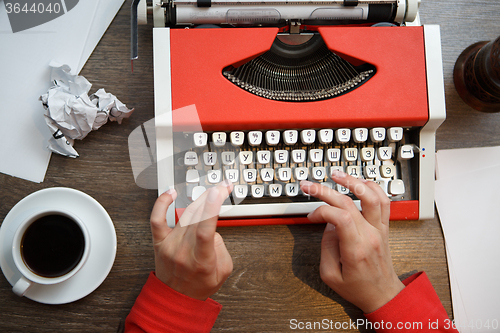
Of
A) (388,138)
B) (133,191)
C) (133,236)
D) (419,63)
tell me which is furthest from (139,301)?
(419,63)

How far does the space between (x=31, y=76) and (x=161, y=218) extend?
601 millimetres

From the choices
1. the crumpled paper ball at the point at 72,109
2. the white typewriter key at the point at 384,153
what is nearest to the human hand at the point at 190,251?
the crumpled paper ball at the point at 72,109

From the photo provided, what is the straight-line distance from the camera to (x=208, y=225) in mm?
655

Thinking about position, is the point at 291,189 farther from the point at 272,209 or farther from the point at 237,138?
the point at 237,138

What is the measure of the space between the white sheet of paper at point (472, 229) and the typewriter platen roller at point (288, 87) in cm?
13

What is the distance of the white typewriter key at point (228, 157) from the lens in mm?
858

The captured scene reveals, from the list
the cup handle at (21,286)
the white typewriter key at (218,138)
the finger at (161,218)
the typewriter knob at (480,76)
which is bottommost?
the cup handle at (21,286)

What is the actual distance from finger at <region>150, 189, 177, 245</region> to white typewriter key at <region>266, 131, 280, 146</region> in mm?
291

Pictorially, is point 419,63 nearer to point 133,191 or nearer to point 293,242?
point 293,242

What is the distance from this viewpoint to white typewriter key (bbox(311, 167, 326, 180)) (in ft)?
2.82

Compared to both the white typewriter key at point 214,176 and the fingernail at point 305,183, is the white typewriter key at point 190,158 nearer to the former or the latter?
the white typewriter key at point 214,176

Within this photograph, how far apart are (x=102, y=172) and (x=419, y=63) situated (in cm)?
94

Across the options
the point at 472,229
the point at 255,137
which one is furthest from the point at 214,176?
the point at 472,229

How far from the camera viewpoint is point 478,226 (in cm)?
97
